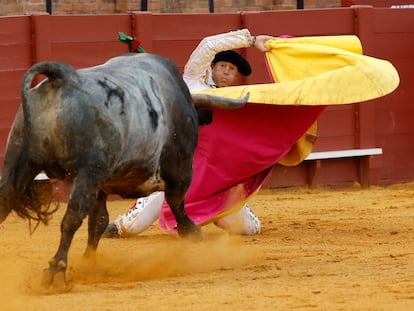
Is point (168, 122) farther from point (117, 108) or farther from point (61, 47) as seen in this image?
point (61, 47)

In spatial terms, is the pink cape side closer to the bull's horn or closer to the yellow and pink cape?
the yellow and pink cape

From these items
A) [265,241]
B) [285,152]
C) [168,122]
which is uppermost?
[168,122]

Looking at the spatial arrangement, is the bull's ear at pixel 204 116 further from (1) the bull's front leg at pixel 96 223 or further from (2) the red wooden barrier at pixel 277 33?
(2) the red wooden barrier at pixel 277 33

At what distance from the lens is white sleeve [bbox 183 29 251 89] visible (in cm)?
713

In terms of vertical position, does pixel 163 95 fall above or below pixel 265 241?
above

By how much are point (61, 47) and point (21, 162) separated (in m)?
4.33

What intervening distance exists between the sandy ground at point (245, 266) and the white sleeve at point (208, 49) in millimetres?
1008

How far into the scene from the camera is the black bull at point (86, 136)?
5.11m

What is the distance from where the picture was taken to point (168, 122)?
229 inches

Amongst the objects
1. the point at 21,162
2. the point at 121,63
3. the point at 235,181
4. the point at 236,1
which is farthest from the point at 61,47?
the point at 236,1

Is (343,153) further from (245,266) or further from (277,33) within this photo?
(245,266)

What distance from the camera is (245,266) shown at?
6219mm

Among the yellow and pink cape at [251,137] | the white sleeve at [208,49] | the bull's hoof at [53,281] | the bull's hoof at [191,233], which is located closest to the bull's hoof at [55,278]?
the bull's hoof at [53,281]

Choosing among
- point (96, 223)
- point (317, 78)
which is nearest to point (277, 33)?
point (317, 78)
